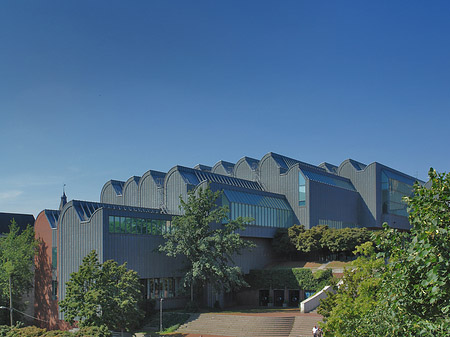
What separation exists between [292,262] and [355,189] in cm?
2095

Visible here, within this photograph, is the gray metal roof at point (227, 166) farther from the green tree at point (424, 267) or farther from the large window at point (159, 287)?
the green tree at point (424, 267)

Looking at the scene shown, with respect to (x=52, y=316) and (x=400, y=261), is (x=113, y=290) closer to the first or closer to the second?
(x=52, y=316)

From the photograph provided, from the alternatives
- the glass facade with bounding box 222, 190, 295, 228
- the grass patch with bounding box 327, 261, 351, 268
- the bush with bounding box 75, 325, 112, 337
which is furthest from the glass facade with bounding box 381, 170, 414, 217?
the bush with bounding box 75, 325, 112, 337

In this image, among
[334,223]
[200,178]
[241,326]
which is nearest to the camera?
[241,326]

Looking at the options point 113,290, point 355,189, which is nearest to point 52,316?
point 113,290

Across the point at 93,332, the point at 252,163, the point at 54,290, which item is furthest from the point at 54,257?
the point at 252,163

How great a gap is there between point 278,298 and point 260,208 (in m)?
11.1

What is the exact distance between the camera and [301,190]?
68812mm

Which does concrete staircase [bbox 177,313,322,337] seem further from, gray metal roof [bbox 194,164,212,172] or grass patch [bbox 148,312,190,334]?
gray metal roof [bbox 194,164,212,172]

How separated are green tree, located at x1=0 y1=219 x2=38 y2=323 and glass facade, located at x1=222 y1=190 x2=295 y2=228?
22510 millimetres

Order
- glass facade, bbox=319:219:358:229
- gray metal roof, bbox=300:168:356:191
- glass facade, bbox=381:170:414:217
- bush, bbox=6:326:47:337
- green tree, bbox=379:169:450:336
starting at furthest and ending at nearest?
glass facade, bbox=381:170:414:217 < gray metal roof, bbox=300:168:356:191 < glass facade, bbox=319:219:358:229 < bush, bbox=6:326:47:337 < green tree, bbox=379:169:450:336

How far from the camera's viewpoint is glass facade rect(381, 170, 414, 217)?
3120 inches

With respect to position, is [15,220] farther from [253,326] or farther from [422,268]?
[422,268]

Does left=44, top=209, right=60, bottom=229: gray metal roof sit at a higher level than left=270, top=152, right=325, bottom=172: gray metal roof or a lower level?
lower
